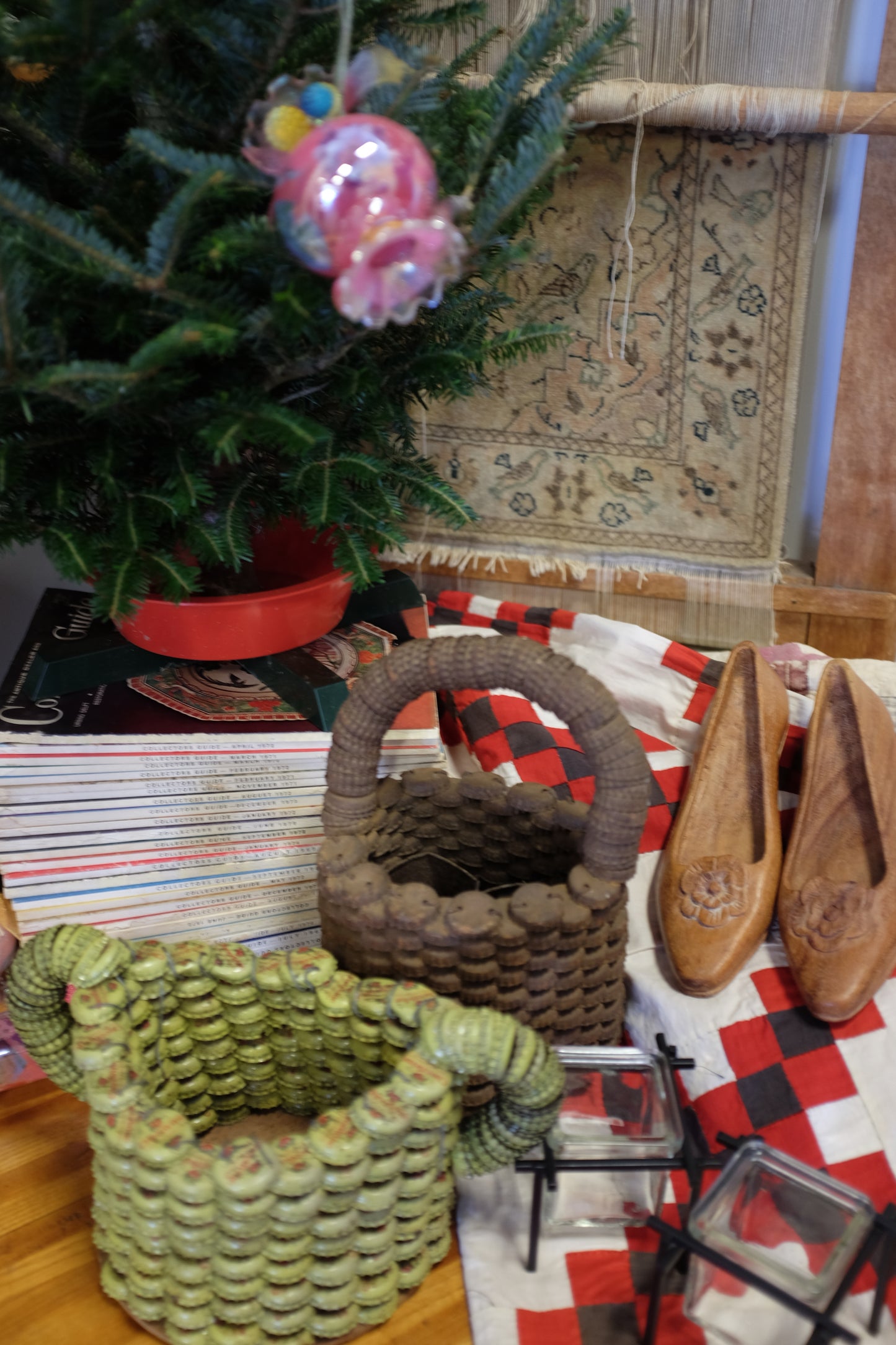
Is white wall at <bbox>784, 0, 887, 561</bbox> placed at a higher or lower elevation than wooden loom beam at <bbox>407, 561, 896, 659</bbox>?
higher

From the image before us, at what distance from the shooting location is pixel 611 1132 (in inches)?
25.8

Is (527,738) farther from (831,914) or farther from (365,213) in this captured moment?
(365,213)

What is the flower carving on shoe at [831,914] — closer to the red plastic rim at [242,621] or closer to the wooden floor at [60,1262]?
the wooden floor at [60,1262]

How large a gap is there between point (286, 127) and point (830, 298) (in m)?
0.68

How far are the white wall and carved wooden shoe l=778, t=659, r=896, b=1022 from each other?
0.25 meters

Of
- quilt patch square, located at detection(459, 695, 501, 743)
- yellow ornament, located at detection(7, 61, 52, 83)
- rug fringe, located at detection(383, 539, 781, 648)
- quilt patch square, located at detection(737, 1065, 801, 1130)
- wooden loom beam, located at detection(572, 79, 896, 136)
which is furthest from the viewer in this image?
rug fringe, located at detection(383, 539, 781, 648)

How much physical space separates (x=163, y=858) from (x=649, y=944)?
40 cm

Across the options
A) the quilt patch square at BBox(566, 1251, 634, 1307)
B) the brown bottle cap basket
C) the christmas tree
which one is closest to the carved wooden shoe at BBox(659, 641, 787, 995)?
the brown bottle cap basket

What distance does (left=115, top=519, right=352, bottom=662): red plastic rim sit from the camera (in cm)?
77

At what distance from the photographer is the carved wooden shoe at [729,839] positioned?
2.62 feet

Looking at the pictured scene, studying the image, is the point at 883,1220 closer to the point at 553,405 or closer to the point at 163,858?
the point at 163,858

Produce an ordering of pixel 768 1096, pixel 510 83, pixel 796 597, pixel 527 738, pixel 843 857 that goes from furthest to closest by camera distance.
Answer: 1. pixel 796 597
2. pixel 527 738
3. pixel 843 857
4. pixel 768 1096
5. pixel 510 83

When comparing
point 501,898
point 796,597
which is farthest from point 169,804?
point 796,597

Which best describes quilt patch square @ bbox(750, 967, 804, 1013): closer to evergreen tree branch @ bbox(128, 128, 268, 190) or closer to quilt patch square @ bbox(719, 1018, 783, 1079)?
quilt patch square @ bbox(719, 1018, 783, 1079)
